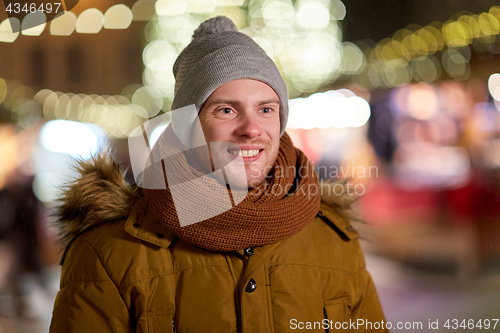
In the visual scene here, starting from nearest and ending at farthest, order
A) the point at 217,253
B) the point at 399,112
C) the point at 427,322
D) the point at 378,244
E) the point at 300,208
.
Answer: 1. the point at 217,253
2. the point at 300,208
3. the point at 427,322
4. the point at 378,244
5. the point at 399,112

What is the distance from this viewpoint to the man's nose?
1.72 metres

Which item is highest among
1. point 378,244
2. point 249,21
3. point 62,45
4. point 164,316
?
point 62,45

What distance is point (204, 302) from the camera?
164cm

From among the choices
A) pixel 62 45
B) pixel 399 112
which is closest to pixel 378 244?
pixel 399 112

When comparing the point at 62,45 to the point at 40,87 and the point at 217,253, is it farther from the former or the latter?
the point at 217,253

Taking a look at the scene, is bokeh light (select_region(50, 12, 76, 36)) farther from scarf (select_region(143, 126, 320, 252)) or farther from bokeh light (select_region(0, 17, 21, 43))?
scarf (select_region(143, 126, 320, 252))

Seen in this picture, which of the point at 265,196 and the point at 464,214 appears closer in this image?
the point at 265,196

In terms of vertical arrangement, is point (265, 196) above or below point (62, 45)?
below

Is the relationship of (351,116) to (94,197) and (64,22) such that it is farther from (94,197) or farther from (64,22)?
(94,197)

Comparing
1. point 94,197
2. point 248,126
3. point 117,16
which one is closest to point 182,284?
point 94,197

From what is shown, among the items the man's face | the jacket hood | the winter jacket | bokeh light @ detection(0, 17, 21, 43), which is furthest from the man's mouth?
bokeh light @ detection(0, 17, 21, 43)

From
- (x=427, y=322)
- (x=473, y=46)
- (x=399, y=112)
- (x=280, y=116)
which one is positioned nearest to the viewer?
(x=280, y=116)

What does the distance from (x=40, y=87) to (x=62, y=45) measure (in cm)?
214

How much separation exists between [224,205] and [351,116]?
67.1 feet
